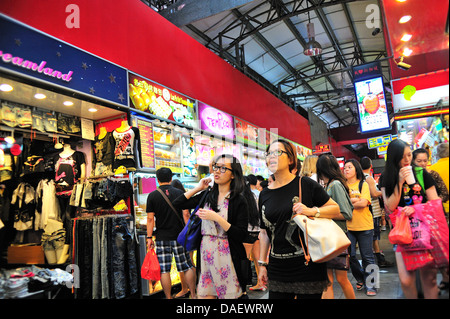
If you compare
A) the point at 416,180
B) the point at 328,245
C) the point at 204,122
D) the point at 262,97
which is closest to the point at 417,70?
the point at 416,180

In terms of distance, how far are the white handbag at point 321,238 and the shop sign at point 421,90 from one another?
0.74 metres

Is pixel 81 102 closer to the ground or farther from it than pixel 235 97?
closer to the ground

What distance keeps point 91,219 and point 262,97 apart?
735 cm

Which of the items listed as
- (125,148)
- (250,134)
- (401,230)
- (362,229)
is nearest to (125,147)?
(125,148)

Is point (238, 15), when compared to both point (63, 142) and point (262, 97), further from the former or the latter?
point (63, 142)

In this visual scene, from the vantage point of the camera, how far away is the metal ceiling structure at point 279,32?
8.23 metres

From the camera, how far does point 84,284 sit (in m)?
4.12

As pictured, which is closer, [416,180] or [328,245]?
[416,180]

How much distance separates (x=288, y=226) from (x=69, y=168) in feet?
12.3

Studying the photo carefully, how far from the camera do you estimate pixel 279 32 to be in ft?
38.3

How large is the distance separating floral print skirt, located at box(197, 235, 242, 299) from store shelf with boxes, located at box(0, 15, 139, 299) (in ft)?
7.02

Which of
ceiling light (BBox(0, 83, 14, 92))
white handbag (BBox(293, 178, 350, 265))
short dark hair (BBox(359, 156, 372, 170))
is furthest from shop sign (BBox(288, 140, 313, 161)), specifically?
white handbag (BBox(293, 178, 350, 265))

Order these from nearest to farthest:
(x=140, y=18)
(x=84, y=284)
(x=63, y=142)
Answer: (x=84, y=284) → (x=63, y=142) → (x=140, y=18)

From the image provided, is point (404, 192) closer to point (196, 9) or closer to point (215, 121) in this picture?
point (215, 121)
